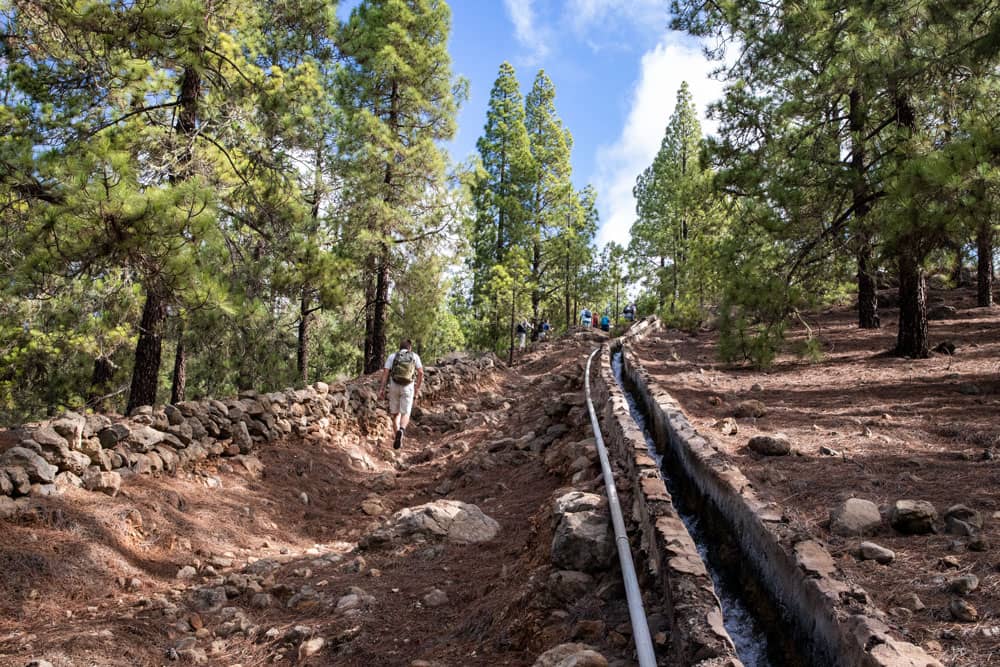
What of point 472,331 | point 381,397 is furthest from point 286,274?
point 472,331

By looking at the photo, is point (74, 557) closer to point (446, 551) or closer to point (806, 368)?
point (446, 551)

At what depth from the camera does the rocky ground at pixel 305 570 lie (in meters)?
3.42

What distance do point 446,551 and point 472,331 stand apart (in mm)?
22440

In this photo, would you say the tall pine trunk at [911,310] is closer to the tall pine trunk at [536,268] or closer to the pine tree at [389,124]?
the pine tree at [389,124]

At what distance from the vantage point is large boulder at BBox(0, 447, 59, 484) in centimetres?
451

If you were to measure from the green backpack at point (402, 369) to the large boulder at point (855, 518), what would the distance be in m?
6.33

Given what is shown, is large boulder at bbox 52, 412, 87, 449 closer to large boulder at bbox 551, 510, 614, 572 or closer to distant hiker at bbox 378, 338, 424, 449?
large boulder at bbox 551, 510, 614, 572

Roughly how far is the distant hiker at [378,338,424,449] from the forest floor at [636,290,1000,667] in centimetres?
408

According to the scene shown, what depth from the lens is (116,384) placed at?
17016 millimetres

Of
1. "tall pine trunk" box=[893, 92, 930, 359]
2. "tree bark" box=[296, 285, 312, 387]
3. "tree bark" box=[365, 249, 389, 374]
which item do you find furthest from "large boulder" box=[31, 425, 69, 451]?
"tall pine trunk" box=[893, 92, 930, 359]

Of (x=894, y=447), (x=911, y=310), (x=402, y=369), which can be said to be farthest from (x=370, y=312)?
(x=894, y=447)

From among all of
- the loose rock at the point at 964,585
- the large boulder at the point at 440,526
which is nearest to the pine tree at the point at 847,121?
the loose rock at the point at 964,585

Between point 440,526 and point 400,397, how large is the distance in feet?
13.6

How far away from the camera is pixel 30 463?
458 centimetres
